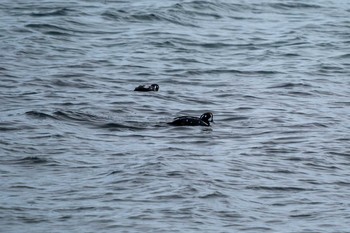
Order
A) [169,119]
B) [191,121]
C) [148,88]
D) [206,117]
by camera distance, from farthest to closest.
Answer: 1. [148,88]
2. [169,119]
3. [206,117]
4. [191,121]

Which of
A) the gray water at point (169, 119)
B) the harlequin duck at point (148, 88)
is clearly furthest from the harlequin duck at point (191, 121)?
the harlequin duck at point (148, 88)

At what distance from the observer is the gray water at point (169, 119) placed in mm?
15562

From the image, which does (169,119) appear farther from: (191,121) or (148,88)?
(148,88)

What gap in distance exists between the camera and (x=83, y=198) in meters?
15.9

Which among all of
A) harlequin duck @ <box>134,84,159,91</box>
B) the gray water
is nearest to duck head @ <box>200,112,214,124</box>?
the gray water

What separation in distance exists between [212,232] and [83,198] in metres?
2.29

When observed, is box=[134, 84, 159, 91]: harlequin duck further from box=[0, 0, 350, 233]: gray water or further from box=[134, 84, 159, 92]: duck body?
box=[0, 0, 350, 233]: gray water

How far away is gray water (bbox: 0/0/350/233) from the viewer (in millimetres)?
15562

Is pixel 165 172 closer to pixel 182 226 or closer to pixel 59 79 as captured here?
pixel 182 226

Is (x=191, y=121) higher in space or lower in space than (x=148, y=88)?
higher

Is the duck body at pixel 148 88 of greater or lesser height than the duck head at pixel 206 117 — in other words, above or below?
below

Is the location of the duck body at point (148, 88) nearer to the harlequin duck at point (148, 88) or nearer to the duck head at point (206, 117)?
the harlequin duck at point (148, 88)

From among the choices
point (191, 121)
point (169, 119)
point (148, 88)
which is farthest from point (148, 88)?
point (191, 121)

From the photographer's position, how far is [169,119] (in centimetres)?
2231
